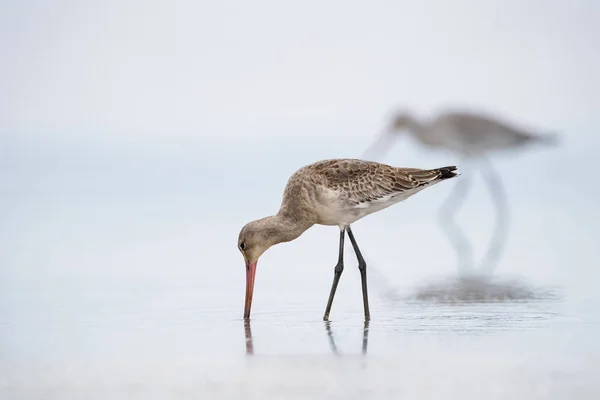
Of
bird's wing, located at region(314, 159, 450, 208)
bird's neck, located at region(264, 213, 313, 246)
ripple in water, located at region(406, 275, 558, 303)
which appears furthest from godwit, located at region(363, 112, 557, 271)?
bird's neck, located at region(264, 213, 313, 246)

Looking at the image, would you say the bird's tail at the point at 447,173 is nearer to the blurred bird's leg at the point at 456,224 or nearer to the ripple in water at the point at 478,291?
the ripple in water at the point at 478,291

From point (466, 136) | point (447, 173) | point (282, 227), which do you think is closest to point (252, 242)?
point (282, 227)

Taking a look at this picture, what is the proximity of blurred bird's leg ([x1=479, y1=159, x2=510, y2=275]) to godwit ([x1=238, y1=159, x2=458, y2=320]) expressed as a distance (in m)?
1.98

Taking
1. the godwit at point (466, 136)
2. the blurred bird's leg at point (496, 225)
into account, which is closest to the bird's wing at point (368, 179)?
the blurred bird's leg at point (496, 225)

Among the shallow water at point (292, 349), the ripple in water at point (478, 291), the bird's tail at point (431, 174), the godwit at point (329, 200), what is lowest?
the shallow water at point (292, 349)

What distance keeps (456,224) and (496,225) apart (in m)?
0.47

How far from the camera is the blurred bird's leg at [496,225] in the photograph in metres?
11.2

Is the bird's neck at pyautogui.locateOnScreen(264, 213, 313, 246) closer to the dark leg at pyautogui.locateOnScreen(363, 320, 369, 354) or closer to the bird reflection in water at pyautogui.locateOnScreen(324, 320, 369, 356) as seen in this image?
the bird reflection in water at pyautogui.locateOnScreen(324, 320, 369, 356)

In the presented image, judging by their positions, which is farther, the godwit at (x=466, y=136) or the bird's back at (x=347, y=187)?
the godwit at (x=466, y=136)

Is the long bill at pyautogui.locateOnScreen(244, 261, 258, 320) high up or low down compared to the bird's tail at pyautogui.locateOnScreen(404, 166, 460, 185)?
down

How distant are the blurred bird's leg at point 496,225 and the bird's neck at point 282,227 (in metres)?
2.50

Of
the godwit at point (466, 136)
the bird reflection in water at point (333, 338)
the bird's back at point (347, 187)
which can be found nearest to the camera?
the bird reflection in water at point (333, 338)

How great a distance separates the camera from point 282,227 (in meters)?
8.54

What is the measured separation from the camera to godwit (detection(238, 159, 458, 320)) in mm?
8438
